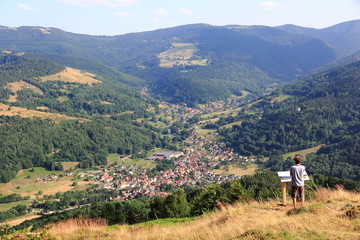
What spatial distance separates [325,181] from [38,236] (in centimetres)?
3286

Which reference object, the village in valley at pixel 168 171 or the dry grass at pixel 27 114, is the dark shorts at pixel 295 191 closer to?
the village in valley at pixel 168 171

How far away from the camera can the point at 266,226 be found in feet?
26.7

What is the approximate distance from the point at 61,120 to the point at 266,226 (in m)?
100

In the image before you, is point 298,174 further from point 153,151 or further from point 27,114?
point 27,114

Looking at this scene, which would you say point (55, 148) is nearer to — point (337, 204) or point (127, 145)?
point (127, 145)

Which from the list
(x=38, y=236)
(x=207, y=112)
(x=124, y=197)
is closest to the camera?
(x=38, y=236)

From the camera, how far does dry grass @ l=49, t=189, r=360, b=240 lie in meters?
7.55

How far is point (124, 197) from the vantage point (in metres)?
54.3

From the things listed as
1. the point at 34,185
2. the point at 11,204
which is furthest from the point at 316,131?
the point at 11,204

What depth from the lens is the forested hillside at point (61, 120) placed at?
77.2 meters

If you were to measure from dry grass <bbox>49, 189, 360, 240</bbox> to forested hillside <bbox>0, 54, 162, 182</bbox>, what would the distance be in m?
64.9

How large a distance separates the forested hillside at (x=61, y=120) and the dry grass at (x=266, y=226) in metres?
64.9

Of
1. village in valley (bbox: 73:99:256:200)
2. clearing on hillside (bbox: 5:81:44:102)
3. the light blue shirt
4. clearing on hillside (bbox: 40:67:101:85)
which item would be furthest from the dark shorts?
clearing on hillside (bbox: 40:67:101:85)

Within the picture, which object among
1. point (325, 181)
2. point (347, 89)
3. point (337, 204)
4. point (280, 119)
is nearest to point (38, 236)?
point (337, 204)
